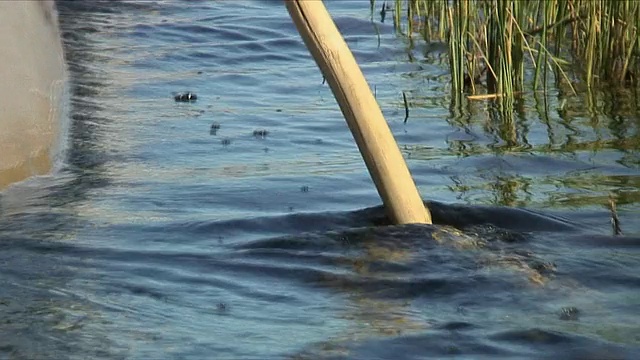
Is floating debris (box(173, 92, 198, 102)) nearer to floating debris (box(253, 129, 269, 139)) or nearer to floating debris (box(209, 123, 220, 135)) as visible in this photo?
floating debris (box(209, 123, 220, 135))

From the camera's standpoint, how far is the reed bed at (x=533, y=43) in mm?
7750

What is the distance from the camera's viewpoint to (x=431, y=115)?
812 cm

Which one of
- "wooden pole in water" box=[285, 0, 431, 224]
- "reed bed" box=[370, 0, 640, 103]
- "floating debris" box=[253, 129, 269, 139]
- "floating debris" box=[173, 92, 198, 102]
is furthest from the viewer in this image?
"floating debris" box=[173, 92, 198, 102]

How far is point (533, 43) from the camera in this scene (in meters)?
8.48

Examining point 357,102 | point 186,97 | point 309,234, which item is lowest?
point 186,97

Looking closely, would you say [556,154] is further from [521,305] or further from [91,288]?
[91,288]

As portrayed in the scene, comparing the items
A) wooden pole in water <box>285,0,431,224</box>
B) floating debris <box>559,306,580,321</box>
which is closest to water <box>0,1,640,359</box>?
floating debris <box>559,306,580,321</box>

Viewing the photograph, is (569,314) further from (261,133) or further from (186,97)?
(186,97)

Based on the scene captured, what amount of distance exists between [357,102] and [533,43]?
3.72 m

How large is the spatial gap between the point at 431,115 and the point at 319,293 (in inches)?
139

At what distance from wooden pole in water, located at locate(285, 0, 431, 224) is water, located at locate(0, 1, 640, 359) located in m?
0.21

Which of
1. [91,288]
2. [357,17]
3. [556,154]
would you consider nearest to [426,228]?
[91,288]

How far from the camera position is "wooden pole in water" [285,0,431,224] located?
4.95 meters

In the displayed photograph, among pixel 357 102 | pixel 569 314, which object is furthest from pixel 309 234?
pixel 569 314
